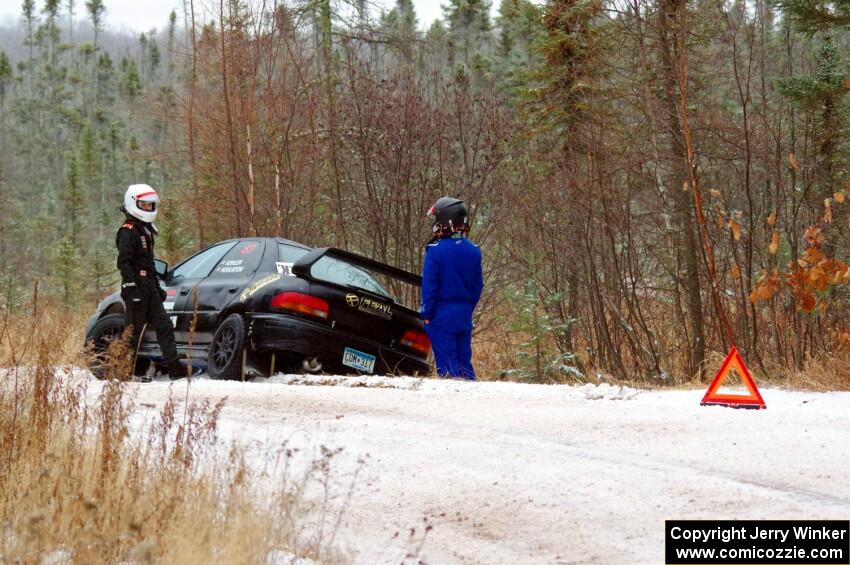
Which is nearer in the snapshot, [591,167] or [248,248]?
[248,248]

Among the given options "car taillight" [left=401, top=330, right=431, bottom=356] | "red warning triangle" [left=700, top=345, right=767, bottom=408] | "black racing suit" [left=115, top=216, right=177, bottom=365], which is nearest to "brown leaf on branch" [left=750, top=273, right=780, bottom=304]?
"red warning triangle" [left=700, top=345, right=767, bottom=408]

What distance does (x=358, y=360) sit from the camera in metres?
10.7

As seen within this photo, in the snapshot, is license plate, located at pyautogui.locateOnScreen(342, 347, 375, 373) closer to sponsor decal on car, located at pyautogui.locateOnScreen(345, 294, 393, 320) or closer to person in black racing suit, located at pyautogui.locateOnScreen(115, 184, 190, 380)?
sponsor decal on car, located at pyautogui.locateOnScreen(345, 294, 393, 320)

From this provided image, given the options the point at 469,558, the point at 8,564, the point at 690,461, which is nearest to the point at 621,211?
the point at 690,461

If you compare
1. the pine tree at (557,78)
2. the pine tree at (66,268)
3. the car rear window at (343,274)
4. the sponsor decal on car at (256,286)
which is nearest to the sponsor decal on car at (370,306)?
the car rear window at (343,274)

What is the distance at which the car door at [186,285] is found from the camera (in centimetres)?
1141

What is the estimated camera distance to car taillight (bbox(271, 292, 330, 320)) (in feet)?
33.8

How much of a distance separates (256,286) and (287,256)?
2.09ft

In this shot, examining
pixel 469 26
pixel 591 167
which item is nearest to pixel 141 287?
pixel 591 167

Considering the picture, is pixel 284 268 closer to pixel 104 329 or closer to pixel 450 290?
pixel 450 290

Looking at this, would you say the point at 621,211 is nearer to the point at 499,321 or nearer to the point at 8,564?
the point at 499,321

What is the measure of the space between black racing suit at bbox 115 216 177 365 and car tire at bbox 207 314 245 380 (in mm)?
538

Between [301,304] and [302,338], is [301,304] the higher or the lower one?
the higher one

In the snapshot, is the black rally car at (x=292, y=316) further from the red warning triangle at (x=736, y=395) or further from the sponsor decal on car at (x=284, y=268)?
the red warning triangle at (x=736, y=395)
